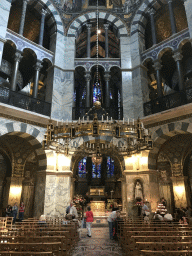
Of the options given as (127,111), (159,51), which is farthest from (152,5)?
(127,111)

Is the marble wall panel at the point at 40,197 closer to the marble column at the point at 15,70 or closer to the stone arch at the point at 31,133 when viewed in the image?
the stone arch at the point at 31,133

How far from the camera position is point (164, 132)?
34.0 feet

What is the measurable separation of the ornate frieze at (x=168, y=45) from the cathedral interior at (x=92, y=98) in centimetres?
6

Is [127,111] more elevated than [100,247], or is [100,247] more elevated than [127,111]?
[127,111]

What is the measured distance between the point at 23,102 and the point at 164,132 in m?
6.89

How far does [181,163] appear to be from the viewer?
44.6 ft

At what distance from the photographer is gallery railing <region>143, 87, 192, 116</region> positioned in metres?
9.99

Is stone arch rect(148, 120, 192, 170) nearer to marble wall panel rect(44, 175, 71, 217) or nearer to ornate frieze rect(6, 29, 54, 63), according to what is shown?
marble wall panel rect(44, 175, 71, 217)

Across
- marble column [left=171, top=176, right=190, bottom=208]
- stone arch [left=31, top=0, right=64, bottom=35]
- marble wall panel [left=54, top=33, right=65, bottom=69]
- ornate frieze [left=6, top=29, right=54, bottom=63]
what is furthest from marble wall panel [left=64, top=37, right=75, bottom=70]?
marble column [left=171, top=176, right=190, bottom=208]

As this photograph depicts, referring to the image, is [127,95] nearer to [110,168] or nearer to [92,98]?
[92,98]

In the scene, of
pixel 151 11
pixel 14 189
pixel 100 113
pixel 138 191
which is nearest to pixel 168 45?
pixel 151 11

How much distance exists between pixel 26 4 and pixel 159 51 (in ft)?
26.5

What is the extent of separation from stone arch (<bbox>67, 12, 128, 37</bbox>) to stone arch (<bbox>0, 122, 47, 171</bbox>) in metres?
7.02

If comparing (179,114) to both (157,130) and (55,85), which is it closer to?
(157,130)
